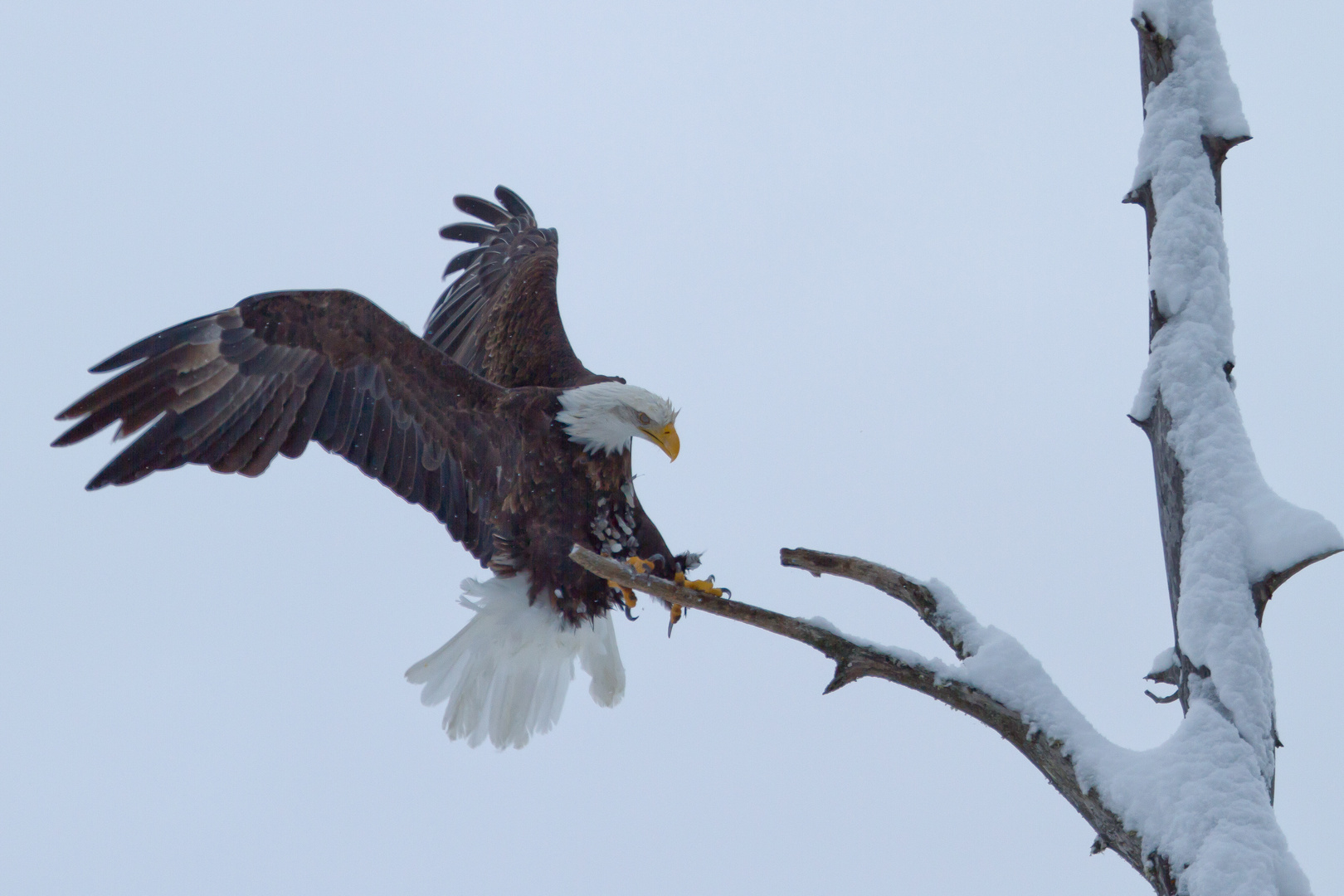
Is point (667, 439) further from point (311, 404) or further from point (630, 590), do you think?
point (311, 404)

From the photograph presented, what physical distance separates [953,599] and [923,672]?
345 millimetres

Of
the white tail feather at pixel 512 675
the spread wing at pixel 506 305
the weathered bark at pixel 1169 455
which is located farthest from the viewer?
the spread wing at pixel 506 305

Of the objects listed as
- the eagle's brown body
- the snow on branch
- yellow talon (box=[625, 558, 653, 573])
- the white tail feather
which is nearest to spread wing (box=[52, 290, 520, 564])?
the eagle's brown body

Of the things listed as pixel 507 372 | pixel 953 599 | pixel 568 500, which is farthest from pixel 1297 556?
pixel 507 372

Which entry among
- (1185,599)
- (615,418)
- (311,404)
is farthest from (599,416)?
(1185,599)

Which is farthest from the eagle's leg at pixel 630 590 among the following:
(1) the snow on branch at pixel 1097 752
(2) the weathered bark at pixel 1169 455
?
(2) the weathered bark at pixel 1169 455

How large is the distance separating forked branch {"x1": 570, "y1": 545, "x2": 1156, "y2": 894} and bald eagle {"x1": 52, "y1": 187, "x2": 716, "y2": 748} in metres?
0.89

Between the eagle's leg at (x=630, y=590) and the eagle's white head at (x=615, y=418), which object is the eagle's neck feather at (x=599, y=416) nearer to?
the eagle's white head at (x=615, y=418)

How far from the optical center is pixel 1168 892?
8.03 feet

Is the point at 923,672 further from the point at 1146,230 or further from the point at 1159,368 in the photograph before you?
the point at 1146,230

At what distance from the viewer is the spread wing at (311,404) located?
12.6 ft

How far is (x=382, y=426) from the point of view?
13.9ft

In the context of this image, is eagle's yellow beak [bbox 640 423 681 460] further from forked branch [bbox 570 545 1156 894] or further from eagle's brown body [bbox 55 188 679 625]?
forked branch [bbox 570 545 1156 894]

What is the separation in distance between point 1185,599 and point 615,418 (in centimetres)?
206
